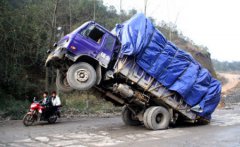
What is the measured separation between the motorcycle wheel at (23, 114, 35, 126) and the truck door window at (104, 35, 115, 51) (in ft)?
13.4

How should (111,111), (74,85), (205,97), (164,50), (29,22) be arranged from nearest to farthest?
(74,85), (164,50), (205,97), (111,111), (29,22)

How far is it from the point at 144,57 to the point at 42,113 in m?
4.65

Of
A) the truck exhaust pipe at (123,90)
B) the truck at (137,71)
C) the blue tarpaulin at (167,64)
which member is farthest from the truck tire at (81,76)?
the blue tarpaulin at (167,64)

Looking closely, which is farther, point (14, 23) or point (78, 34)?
point (14, 23)

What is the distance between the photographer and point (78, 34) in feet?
37.1

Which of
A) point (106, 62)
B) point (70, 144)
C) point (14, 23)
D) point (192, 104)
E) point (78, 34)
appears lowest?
point (70, 144)

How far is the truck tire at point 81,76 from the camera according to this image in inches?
444

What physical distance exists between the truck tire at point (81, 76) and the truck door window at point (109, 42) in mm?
906

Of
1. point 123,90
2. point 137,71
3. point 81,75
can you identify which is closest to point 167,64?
point 137,71

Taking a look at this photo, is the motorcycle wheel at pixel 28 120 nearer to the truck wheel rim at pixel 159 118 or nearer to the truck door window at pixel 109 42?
the truck door window at pixel 109 42

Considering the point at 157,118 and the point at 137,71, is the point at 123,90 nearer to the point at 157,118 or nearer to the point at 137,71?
the point at 137,71

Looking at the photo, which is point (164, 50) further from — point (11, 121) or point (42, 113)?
point (11, 121)

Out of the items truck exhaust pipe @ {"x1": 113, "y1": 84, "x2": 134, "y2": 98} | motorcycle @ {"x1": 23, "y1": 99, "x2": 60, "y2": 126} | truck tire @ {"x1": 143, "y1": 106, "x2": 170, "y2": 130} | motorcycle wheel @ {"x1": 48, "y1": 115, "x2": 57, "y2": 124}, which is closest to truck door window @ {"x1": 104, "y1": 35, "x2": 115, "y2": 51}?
truck exhaust pipe @ {"x1": 113, "y1": 84, "x2": 134, "y2": 98}

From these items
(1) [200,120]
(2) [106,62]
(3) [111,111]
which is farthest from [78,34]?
(3) [111,111]
